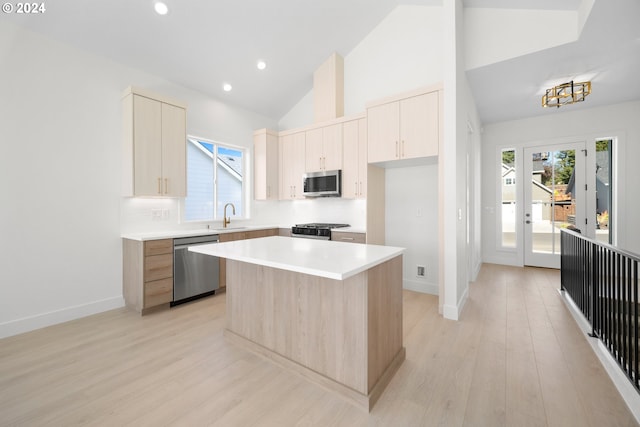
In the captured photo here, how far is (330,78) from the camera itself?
14.6ft

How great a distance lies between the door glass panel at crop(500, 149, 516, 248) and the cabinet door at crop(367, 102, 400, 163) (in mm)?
3434

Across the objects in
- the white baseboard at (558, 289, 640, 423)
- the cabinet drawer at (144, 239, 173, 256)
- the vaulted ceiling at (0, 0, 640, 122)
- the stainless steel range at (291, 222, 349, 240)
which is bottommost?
the white baseboard at (558, 289, 640, 423)

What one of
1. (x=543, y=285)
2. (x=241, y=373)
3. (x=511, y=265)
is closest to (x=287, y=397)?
(x=241, y=373)

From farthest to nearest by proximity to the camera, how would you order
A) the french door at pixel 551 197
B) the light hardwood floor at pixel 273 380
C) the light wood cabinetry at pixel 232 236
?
the french door at pixel 551 197
the light wood cabinetry at pixel 232 236
the light hardwood floor at pixel 273 380

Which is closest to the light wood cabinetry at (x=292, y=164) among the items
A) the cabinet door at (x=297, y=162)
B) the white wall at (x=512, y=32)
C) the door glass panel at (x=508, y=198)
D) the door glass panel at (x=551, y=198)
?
the cabinet door at (x=297, y=162)

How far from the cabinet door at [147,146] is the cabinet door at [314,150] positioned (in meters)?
2.15

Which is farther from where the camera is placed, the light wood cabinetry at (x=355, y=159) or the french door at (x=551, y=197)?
the french door at (x=551, y=197)

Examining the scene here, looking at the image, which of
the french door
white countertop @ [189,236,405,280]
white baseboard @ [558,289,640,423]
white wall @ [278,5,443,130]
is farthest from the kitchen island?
the french door

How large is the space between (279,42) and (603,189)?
5.94m

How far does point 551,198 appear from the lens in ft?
16.6

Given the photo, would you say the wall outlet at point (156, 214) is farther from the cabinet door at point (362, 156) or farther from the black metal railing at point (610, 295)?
the black metal railing at point (610, 295)

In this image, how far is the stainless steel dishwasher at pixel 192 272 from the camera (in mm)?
3338

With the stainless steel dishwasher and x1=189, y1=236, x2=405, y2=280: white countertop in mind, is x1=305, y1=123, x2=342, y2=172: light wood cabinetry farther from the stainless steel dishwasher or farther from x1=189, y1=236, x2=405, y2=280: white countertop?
x1=189, y1=236, x2=405, y2=280: white countertop

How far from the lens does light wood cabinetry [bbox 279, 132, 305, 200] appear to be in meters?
4.67
